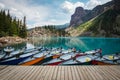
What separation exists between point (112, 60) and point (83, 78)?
640 inches

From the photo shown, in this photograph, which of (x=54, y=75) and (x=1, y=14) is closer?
(x=54, y=75)

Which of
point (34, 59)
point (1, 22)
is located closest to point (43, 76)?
point (34, 59)

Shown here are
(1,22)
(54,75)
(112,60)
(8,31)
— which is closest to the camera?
(54,75)

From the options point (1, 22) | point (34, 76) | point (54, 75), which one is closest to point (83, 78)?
point (54, 75)

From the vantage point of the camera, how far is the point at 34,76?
35.8 ft

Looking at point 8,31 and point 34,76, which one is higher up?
point 8,31

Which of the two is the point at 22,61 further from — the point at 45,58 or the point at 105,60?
the point at 105,60

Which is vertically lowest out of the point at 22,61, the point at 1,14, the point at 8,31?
the point at 22,61

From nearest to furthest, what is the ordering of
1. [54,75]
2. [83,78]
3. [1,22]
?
[83,78] → [54,75] → [1,22]

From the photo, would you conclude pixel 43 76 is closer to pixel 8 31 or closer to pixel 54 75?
pixel 54 75

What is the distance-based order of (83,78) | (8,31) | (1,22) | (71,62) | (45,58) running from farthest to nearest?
(8,31) → (1,22) → (45,58) → (71,62) → (83,78)

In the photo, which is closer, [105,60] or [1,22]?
[105,60]

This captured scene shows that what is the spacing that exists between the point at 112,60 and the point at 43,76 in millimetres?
17063

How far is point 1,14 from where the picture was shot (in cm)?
8750
